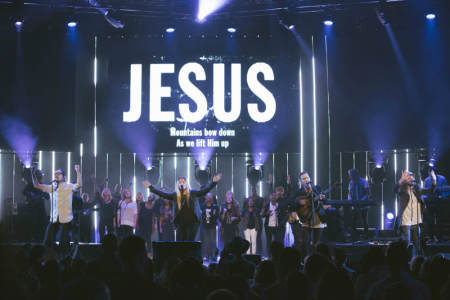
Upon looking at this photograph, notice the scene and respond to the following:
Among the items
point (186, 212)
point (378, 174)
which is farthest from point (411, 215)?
point (186, 212)

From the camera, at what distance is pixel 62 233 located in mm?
11469

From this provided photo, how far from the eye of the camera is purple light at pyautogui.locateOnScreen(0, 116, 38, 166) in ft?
49.0

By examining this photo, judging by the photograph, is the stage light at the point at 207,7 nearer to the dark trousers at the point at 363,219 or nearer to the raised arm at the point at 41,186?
the raised arm at the point at 41,186

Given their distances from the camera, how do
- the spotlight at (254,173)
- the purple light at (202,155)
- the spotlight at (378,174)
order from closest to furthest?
1. the purple light at (202,155)
2. the spotlight at (378,174)
3. the spotlight at (254,173)

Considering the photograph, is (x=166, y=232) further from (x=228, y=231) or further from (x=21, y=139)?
(x=21, y=139)

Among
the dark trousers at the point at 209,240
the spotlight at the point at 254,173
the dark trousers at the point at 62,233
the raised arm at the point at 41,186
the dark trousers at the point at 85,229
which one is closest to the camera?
the dark trousers at the point at 62,233

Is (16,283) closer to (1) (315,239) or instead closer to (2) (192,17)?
(1) (315,239)

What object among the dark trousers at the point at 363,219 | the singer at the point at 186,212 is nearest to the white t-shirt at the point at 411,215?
the dark trousers at the point at 363,219

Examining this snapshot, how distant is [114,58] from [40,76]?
214 centimetres

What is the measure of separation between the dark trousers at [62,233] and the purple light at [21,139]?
4190 millimetres

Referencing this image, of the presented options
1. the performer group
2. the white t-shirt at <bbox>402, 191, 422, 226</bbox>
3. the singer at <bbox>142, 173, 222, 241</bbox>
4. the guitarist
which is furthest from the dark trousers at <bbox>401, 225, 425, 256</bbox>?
the singer at <bbox>142, 173, 222, 241</bbox>

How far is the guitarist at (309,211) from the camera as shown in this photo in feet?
37.1

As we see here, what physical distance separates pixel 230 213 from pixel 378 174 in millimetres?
4683

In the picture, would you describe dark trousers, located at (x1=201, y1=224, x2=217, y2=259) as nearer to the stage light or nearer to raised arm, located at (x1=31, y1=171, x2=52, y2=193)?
raised arm, located at (x1=31, y1=171, x2=52, y2=193)
